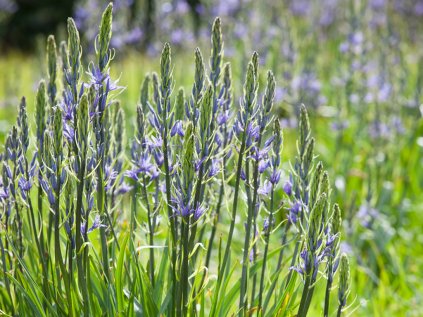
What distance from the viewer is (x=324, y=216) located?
214 cm

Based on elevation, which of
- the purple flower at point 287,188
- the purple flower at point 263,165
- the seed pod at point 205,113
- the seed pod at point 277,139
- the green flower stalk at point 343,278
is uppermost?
the seed pod at point 205,113

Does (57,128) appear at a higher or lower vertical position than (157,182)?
higher

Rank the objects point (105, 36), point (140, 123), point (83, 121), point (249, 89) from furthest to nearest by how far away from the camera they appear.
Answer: point (140, 123) < point (249, 89) < point (105, 36) < point (83, 121)

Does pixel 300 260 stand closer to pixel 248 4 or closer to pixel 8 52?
pixel 248 4

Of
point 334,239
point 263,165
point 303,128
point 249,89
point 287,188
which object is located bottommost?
point 334,239

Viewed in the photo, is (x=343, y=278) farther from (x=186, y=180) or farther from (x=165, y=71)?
(x=165, y=71)

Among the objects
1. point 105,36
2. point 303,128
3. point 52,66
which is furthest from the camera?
point 52,66

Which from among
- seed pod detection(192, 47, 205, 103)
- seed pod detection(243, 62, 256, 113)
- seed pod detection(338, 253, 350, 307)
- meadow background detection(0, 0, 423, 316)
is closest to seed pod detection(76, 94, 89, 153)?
seed pod detection(192, 47, 205, 103)

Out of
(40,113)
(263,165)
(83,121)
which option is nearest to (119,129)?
(40,113)

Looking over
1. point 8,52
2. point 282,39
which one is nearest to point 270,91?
point 282,39

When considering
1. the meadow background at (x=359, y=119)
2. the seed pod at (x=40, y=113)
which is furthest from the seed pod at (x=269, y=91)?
the meadow background at (x=359, y=119)

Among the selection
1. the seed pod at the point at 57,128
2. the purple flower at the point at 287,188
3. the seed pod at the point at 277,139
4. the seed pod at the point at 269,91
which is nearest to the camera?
the seed pod at the point at 57,128

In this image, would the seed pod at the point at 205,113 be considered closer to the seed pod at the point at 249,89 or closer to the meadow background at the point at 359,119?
the seed pod at the point at 249,89

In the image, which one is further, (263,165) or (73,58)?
(263,165)
